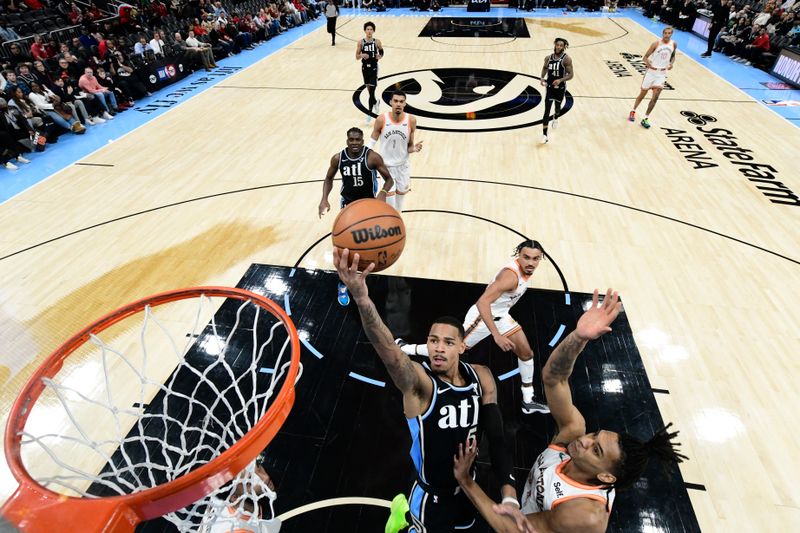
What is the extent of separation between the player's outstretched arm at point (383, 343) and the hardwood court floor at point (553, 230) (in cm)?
239

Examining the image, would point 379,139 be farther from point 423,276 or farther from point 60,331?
point 60,331

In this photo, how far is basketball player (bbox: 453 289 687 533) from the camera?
78.2 inches

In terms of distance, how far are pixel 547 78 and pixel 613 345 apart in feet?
17.9

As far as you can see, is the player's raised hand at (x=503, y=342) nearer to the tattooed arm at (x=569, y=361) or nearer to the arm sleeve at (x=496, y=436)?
the tattooed arm at (x=569, y=361)

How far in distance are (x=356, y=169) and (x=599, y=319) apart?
10.2ft

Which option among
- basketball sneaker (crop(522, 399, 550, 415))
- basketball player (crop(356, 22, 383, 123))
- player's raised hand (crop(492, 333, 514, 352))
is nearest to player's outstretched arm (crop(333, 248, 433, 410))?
player's raised hand (crop(492, 333, 514, 352))

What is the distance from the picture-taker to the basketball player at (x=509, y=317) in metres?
3.40

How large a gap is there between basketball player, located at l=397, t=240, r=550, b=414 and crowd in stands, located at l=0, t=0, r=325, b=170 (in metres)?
8.64

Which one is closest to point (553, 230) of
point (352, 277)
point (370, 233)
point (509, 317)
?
point (509, 317)

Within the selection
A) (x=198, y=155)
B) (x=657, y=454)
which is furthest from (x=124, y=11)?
(x=657, y=454)

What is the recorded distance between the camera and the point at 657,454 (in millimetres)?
2020

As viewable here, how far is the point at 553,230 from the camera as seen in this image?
600 centimetres

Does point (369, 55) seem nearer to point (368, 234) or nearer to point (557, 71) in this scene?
point (557, 71)

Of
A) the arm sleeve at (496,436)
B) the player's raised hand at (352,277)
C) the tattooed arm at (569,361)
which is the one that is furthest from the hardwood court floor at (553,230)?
the player's raised hand at (352,277)
